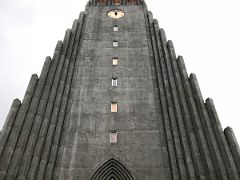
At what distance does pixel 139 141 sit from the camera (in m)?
26.4

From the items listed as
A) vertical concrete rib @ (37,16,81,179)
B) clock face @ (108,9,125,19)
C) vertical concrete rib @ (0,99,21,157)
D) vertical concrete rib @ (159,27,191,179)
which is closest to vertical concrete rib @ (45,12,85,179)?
vertical concrete rib @ (37,16,81,179)

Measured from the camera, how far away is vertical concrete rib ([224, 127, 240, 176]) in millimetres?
22487

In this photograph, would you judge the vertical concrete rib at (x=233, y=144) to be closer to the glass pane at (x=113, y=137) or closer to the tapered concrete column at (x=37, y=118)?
the glass pane at (x=113, y=137)

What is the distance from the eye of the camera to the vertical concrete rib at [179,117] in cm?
2350

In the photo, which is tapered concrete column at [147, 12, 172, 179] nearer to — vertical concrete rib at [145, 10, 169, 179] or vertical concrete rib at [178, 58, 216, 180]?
→ vertical concrete rib at [145, 10, 169, 179]

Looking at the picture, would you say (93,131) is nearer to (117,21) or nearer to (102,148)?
(102,148)

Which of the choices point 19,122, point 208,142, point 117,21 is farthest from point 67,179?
point 117,21

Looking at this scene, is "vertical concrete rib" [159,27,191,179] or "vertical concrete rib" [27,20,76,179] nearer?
"vertical concrete rib" [27,20,76,179]

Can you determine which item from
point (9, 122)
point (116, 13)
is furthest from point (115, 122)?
point (116, 13)

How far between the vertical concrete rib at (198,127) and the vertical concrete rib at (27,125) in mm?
13217

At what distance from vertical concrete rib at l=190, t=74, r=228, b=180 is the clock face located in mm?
17381

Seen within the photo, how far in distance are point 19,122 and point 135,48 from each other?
16.4 metres

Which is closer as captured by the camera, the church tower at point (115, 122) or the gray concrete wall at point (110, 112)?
the church tower at point (115, 122)

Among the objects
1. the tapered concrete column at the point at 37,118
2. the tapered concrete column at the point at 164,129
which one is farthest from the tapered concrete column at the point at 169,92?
the tapered concrete column at the point at 37,118
